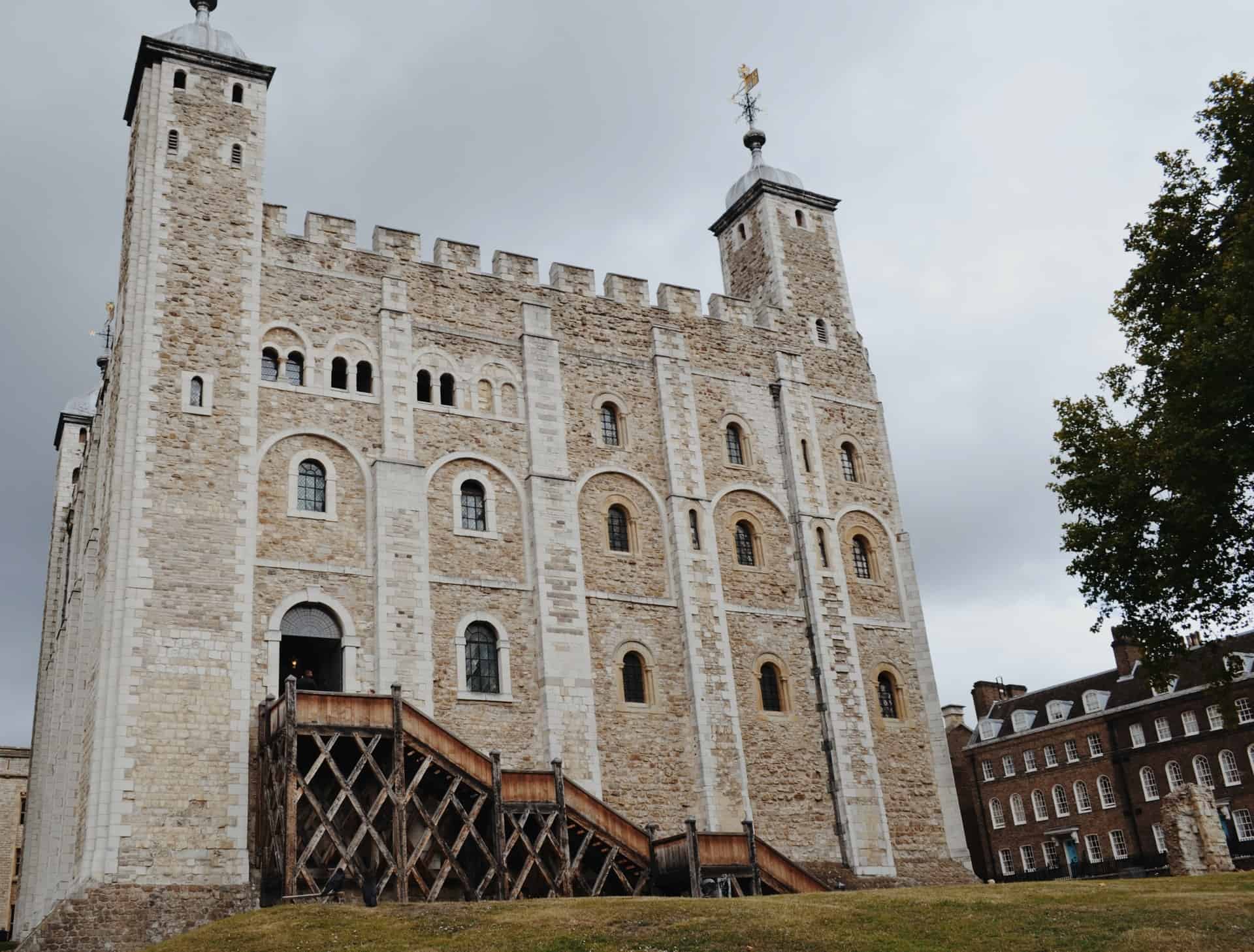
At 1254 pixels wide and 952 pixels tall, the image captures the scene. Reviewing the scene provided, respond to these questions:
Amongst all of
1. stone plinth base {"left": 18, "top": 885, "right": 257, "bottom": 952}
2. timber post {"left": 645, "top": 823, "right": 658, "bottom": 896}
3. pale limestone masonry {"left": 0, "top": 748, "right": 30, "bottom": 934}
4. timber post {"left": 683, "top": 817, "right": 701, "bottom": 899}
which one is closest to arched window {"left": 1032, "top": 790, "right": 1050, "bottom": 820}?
timber post {"left": 645, "top": 823, "right": 658, "bottom": 896}

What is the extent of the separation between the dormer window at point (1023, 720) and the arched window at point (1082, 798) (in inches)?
155

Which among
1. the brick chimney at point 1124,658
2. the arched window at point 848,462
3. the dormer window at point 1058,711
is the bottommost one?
the dormer window at point 1058,711

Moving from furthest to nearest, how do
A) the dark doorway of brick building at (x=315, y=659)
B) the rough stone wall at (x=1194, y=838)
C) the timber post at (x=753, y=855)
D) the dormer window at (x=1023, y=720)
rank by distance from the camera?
the dormer window at (x=1023, y=720) < the rough stone wall at (x=1194, y=838) < the dark doorway of brick building at (x=315, y=659) < the timber post at (x=753, y=855)

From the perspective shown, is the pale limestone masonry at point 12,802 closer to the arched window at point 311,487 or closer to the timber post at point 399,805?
the arched window at point 311,487

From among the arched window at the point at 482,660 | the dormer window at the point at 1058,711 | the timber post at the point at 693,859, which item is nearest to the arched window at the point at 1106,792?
the dormer window at the point at 1058,711

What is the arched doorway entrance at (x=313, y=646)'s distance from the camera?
1005 inches

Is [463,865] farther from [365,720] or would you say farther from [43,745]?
[43,745]

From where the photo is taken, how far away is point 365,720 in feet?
73.3

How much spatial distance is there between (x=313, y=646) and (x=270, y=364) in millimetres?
6384

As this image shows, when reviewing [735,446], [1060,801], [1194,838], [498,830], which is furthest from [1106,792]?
[498,830]

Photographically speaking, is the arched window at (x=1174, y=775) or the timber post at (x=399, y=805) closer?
the timber post at (x=399, y=805)

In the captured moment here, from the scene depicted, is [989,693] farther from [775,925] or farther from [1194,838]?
[775,925]

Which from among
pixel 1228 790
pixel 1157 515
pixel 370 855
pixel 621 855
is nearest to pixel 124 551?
pixel 370 855

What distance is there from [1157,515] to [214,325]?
19246 mm
